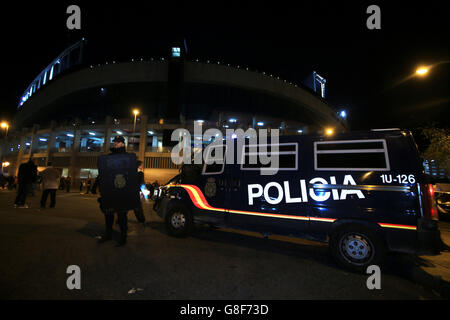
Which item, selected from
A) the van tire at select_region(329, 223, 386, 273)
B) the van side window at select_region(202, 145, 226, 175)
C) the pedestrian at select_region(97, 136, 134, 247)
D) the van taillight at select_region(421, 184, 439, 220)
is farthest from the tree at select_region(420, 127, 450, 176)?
the pedestrian at select_region(97, 136, 134, 247)

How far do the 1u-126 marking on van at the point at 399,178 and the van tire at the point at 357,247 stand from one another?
87 cm

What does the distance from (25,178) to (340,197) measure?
10.5 meters

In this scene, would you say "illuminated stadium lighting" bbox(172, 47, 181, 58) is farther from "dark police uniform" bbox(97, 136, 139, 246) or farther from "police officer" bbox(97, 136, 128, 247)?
"dark police uniform" bbox(97, 136, 139, 246)

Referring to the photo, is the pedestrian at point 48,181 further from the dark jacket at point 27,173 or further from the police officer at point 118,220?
the police officer at point 118,220

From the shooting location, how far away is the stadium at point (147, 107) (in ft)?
93.7

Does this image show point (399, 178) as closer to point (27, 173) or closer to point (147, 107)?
point (27, 173)

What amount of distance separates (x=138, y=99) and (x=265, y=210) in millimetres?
38554

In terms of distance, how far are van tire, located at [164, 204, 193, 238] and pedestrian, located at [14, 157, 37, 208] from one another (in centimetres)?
653

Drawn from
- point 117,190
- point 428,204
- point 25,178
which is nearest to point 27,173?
point 25,178

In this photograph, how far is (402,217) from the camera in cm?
321

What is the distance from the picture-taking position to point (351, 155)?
12.2 ft

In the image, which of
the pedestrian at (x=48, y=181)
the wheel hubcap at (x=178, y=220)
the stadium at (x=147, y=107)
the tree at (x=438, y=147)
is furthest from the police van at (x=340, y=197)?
the stadium at (x=147, y=107)
